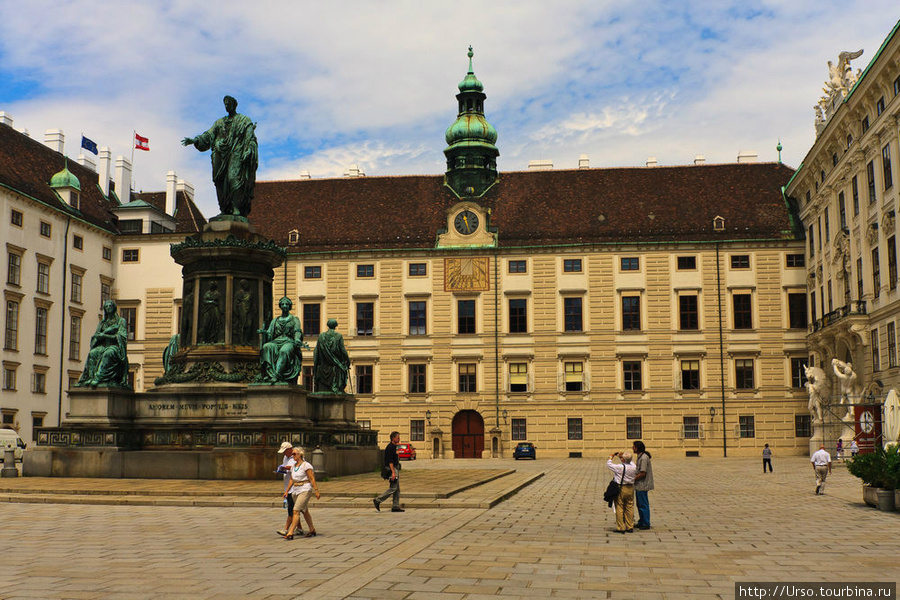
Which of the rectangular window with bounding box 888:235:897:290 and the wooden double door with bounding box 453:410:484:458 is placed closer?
the rectangular window with bounding box 888:235:897:290

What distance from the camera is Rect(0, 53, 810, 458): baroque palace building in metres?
60.5

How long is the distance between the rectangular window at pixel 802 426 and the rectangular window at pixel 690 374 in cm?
644

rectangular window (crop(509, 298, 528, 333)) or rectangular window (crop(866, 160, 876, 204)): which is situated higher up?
rectangular window (crop(866, 160, 876, 204))

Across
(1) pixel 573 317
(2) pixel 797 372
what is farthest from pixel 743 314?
(1) pixel 573 317

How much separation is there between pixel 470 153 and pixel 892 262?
106ft

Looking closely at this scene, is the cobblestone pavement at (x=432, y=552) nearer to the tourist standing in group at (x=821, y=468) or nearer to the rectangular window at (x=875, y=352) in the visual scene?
the tourist standing in group at (x=821, y=468)

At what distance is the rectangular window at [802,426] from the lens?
59.9 meters

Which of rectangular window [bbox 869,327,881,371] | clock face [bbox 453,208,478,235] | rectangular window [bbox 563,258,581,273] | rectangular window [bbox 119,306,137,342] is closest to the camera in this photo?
rectangular window [bbox 869,327,881,371]

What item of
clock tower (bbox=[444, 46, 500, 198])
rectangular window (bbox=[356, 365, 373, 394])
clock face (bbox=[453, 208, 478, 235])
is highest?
clock tower (bbox=[444, 46, 500, 198])

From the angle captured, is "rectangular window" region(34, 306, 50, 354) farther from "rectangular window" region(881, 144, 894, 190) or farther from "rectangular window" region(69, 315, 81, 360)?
"rectangular window" region(881, 144, 894, 190)

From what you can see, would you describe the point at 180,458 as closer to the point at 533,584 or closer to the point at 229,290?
the point at 229,290

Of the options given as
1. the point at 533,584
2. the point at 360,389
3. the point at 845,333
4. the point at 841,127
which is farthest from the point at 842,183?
the point at 533,584

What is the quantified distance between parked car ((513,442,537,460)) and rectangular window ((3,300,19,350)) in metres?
29.8

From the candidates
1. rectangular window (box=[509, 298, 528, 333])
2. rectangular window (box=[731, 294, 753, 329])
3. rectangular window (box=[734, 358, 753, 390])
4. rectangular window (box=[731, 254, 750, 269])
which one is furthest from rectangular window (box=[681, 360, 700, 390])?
rectangular window (box=[509, 298, 528, 333])
